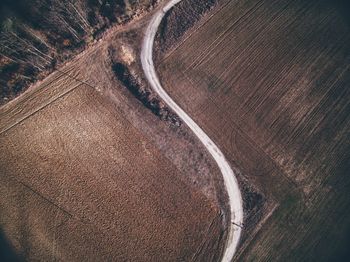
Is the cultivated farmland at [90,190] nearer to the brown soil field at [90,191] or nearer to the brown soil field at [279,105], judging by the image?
the brown soil field at [90,191]

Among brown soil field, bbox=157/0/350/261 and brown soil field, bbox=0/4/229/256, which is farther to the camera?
brown soil field, bbox=157/0/350/261

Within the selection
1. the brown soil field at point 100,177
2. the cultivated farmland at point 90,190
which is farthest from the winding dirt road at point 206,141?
the cultivated farmland at point 90,190

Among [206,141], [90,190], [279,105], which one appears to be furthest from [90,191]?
[279,105]

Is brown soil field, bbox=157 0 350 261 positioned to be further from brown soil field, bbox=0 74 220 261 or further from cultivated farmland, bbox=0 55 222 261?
brown soil field, bbox=0 74 220 261

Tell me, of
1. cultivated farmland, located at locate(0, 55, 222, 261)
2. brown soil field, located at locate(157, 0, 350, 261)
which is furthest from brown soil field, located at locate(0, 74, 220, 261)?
brown soil field, located at locate(157, 0, 350, 261)

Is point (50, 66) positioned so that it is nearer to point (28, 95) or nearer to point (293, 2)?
point (28, 95)

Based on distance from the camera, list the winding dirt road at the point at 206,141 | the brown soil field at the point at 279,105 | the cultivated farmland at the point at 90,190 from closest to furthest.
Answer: the cultivated farmland at the point at 90,190, the winding dirt road at the point at 206,141, the brown soil field at the point at 279,105
